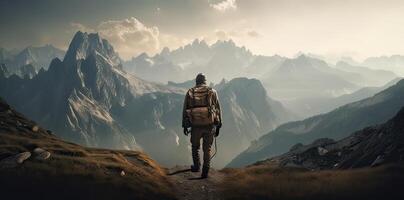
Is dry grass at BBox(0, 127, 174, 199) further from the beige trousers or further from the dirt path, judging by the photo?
the beige trousers

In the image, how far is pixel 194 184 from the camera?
1892 cm

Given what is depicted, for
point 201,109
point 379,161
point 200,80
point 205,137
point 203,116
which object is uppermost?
point 200,80

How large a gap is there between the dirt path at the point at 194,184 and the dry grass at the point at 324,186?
575 mm

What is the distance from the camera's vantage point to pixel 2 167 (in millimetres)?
17734

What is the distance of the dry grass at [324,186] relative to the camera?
14469 millimetres

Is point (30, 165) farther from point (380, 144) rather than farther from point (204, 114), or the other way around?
point (380, 144)

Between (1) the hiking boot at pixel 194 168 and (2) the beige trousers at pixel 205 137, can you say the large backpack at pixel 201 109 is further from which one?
(1) the hiking boot at pixel 194 168

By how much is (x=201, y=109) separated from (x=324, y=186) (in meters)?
6.86

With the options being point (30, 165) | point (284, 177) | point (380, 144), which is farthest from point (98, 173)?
point (380, 144)

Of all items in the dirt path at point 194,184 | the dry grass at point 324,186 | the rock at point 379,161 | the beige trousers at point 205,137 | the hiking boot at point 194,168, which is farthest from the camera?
the hiking boot at point 194,168

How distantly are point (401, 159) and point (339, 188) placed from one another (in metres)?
4.33

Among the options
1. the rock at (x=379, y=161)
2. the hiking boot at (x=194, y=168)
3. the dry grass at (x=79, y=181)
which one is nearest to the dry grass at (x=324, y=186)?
the rock at (x=379, y=161)

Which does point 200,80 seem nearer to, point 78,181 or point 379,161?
point 78,181

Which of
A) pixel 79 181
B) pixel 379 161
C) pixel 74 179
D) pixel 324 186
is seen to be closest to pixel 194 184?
pixel 79 181
